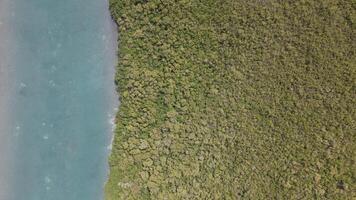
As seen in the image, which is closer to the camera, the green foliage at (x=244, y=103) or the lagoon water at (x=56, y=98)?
the green foliage at (x=244, y=103)

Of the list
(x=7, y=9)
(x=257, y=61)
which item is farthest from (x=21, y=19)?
(x=257, y=61)

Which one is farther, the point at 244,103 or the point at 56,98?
the point at 56,98

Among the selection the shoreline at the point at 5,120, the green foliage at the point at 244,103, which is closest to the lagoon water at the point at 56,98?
the shoreline at the point at 5,120

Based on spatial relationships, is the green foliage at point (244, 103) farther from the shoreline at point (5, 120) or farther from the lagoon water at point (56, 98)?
the shoreline at point (5, 120)

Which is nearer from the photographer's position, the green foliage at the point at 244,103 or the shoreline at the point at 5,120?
the green foliage at the point at 244,103

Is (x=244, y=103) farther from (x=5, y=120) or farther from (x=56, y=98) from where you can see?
(x=5, y=120)

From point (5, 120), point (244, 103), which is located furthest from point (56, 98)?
point (244, 103)
